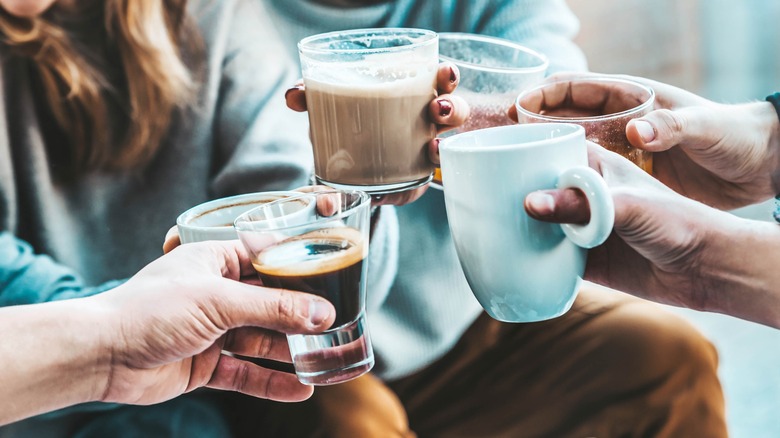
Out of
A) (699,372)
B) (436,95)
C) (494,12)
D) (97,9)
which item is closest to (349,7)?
(494,12)

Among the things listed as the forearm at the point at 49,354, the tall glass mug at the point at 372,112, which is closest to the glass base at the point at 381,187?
the tall glass mug at the point at 372,112

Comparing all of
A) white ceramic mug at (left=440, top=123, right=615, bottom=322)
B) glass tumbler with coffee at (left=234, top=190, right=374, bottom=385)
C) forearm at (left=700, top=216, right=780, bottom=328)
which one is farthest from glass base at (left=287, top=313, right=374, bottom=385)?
forearm at (left=700, top=216, right=780, bottom=328)

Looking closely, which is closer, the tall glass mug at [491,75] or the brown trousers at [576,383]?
the tall glass mug at [491,75]

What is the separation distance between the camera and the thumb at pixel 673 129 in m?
0.68

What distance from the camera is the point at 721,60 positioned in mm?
1523

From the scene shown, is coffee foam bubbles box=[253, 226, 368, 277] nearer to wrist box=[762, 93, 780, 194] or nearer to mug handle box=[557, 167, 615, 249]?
mug handle box=[557, 167, 615, 249]

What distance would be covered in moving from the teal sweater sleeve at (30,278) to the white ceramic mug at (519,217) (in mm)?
604

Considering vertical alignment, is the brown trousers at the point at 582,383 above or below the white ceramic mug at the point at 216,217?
below

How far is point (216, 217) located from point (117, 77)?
1.32 ft

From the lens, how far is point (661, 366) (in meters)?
1.11

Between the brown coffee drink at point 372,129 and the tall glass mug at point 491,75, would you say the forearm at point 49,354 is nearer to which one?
the brown coffee drink at point 372,129

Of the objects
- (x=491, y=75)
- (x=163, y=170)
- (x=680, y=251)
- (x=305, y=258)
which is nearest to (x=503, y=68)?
(x=491, y=75)

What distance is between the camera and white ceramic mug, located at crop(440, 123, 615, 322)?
1.80 ft

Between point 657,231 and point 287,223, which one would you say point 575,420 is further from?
point 287,223
